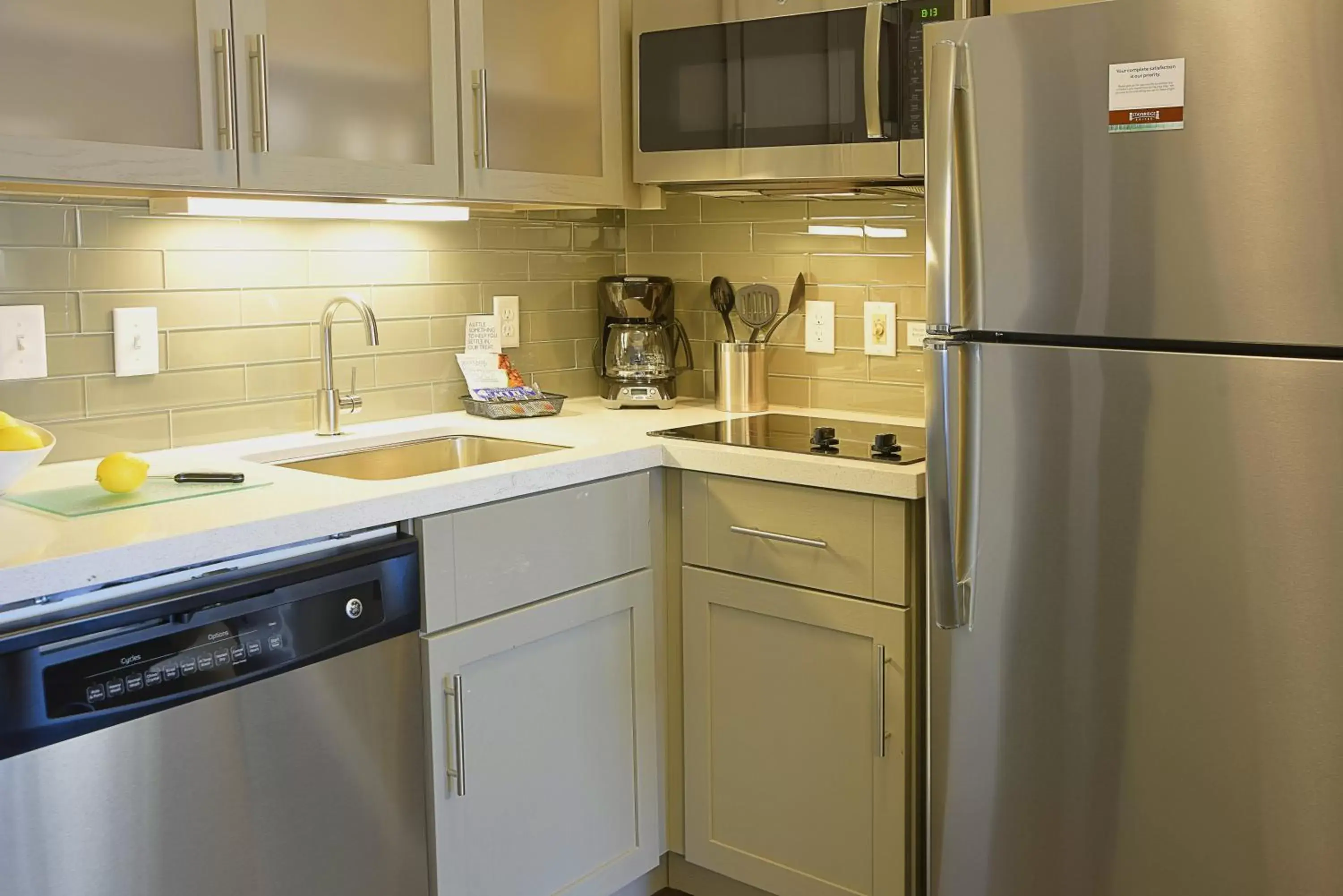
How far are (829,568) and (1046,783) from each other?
20.0 inches

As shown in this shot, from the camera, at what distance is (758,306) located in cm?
287

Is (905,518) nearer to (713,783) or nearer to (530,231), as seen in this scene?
(713,783)

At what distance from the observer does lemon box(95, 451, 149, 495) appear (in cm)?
181

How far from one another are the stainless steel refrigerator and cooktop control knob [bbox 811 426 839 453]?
36cm

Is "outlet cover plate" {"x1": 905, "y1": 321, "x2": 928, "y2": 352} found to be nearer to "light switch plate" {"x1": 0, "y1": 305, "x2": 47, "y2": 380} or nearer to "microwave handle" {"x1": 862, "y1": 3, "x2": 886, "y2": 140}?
"microwave handle" {"x1": 862, "y1": 3, "x2": 886, "y2": 140}

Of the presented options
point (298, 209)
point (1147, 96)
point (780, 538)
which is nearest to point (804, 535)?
point (780, 538)

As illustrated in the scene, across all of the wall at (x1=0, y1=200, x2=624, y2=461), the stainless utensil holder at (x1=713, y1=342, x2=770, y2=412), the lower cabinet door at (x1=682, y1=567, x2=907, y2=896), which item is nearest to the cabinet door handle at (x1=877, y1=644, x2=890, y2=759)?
the lower cabinet door at (x1=682, y1=567, x2=907, y2=896)

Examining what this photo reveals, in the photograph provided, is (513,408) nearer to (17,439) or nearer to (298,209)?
(298,209)

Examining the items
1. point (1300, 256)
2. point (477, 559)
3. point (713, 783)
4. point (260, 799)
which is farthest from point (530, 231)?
point (1300, 256)

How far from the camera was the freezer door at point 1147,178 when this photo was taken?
155 centimetres

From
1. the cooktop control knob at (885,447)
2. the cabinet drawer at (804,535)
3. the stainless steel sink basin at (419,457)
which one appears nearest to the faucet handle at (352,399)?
the stainless steel sink basin at (419,457)

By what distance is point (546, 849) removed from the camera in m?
2.18

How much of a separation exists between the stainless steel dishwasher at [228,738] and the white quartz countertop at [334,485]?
0.18ft

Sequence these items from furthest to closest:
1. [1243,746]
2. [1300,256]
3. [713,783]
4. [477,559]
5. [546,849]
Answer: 1. [713,783]
2. [546,849]
3. [477,559]
4. [1243,746]
5. [1300,256]
